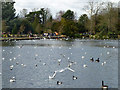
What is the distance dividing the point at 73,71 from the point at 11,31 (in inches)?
3110

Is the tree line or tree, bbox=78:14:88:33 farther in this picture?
tree, bbox=78:14:88:33

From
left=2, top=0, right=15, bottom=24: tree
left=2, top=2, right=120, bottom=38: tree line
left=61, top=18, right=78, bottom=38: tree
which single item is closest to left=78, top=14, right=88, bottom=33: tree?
left=2, top=2, right=120, bottom=38: tree line

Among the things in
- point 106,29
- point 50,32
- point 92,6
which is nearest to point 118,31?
point 106,29

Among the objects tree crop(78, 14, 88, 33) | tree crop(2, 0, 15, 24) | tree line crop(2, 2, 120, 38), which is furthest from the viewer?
tree crop(78, 14, 88, 33)

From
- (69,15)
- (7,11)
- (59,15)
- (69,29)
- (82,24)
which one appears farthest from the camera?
(59,15)

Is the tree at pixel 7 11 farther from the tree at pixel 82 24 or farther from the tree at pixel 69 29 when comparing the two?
the tree at pixel 82 24

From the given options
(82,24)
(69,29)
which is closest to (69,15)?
(82,24)

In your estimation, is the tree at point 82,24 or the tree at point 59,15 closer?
the tree at point 82,24

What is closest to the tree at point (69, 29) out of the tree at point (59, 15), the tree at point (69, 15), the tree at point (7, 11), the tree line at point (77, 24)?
the tree line at point (77, 24)

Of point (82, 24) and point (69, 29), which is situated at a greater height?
point (82, 24)

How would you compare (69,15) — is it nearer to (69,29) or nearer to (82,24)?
(82,24)

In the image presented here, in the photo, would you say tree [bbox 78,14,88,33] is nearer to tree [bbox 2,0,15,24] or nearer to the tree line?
the tree line

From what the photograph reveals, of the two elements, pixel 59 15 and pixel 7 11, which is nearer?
pixel 7 11

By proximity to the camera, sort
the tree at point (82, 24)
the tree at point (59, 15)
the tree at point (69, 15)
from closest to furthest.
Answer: the tree at point (82, 24), the tree at point (69, 15), the tree at point (59, 15)
